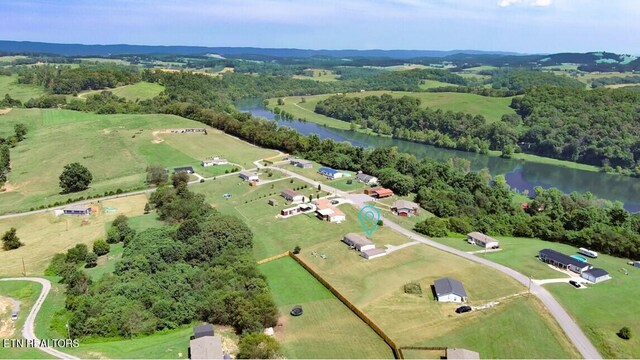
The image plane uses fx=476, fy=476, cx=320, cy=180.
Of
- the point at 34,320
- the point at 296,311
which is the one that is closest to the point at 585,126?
the point at 296,311

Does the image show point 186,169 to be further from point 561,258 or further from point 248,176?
point 561,258

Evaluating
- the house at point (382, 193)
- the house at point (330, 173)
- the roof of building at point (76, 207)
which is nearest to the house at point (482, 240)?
the house at point (382, 193)

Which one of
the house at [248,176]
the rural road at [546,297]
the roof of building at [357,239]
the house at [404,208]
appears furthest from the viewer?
the house at [248,176]

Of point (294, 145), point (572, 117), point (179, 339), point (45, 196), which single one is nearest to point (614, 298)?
point (179, 339)

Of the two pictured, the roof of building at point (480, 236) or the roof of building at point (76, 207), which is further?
the roof of building at point (76, 207)

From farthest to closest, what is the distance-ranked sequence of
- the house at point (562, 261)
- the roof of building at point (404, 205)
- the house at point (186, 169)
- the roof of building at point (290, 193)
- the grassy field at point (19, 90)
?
the grassy field at point (19, 90) < the house at point (186, 169) < the roof of building at point (290, 193) < the roof of building at point (404, 205) < the house at point (562, 261)

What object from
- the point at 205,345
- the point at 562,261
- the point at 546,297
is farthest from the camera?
the point at 562,261

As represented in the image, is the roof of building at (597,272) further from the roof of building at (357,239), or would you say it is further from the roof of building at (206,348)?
the roof of building at (206,348)
